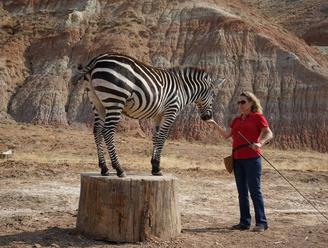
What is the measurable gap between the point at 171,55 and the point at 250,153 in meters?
42.6

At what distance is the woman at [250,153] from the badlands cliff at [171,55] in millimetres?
35009

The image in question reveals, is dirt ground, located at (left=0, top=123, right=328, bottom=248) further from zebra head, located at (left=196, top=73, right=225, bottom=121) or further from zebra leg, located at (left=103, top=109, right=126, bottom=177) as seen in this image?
zebra head, located at (left=196, top=73, right=225, bottom=121)

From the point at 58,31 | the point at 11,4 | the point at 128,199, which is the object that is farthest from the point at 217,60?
the point at 128,199

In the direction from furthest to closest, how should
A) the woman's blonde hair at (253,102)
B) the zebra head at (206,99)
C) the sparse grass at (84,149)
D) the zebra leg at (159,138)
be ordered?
Result: the sparse grass at (84,149)
the zebra head at (206,99)
the zebra leg at (159,138)
the woman's blonde hair at (253,102)

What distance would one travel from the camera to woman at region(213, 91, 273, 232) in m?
9.81

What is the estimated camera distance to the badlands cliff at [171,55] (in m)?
46.8

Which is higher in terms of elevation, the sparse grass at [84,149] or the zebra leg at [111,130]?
the zebra leg at [111,130]

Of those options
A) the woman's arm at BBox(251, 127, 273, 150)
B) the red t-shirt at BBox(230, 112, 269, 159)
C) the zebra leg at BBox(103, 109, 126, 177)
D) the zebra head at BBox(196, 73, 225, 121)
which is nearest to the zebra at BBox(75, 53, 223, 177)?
the zebra leg at BBox(103, 109, 126, 177)

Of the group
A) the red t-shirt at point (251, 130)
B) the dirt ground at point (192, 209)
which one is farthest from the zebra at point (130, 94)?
the dirt ground at point (192, 209)

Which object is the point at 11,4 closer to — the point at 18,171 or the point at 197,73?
the point at 18,171

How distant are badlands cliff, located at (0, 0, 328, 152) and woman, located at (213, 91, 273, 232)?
115ft

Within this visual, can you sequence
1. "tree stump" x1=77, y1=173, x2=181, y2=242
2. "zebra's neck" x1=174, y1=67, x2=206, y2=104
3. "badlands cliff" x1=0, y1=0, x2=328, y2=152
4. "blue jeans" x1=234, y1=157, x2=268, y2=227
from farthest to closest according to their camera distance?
"badlands cliff" x1=0, y1=0, x2=328, y2=152
"zebra's neck" x1=174, y1=67, x2=206, y2=104
"blue jeans" x1=234, y1=157, x2=268, y2=227
"tree stump" x1=77, y1=173, x2=181, y2=242

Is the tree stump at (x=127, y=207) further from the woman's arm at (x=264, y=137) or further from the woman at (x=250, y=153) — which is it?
the woman's arm at (x=264, y=137)

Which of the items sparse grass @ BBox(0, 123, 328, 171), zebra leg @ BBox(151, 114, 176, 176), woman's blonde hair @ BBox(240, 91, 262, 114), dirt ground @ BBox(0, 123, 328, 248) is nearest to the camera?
dirt ground @ BBox(0, 123, 328, 248)
